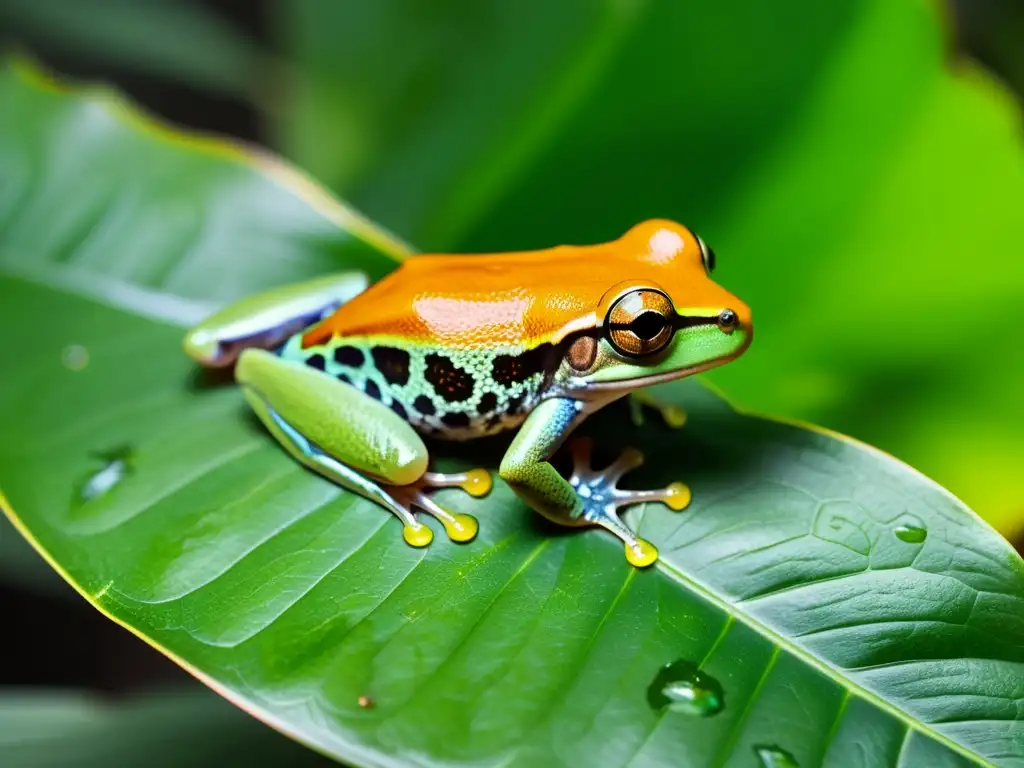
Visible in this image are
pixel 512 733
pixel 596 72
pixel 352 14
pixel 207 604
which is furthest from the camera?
pixel 352 14

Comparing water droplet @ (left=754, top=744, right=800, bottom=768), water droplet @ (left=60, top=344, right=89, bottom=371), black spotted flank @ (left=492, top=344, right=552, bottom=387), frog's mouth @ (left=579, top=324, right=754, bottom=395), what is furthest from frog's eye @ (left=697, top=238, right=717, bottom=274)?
water droplet @ (left=60, top=344, right=89, bottom=371)

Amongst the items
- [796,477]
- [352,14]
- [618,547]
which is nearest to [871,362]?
[796,477]

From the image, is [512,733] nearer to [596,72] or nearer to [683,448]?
[683,448]

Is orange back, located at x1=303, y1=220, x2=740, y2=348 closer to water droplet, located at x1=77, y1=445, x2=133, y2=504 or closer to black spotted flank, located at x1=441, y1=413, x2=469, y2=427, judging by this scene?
black spotted flank, located at x1=441, y1=413, x2=469, y2=427

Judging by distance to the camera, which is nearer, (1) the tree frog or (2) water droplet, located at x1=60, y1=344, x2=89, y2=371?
(1) the tree frog

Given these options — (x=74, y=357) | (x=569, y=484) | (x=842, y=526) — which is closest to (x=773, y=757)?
(x=842, y=526)

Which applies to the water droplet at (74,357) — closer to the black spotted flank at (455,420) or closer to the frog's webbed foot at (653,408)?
the black spotted flank at (455,420)
